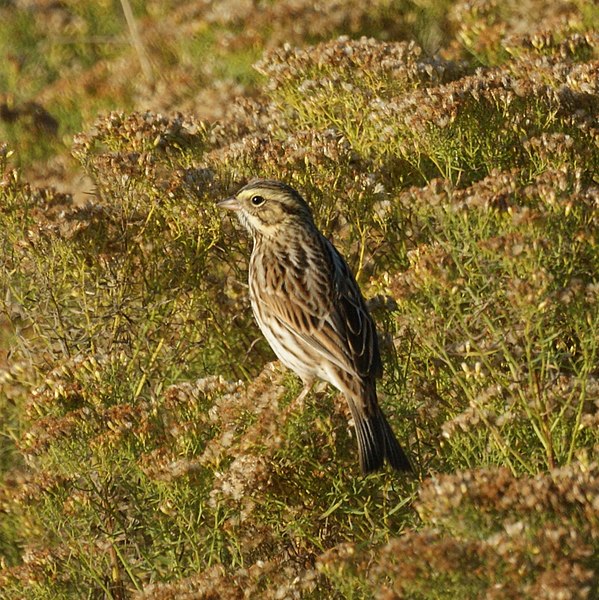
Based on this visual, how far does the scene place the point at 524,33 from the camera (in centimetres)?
1082

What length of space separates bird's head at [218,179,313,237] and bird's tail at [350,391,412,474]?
5.71 ft

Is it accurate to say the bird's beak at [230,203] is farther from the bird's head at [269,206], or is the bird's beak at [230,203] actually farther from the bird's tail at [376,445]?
the bird's tail at [376,445]

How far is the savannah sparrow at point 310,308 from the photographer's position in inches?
269

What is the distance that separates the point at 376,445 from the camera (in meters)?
6.60

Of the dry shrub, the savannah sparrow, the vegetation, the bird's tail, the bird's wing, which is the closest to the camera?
the dry shrub

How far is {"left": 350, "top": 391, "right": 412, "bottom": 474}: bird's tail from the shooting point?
6559 mm

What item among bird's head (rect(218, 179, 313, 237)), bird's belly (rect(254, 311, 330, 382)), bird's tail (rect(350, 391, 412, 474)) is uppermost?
bird's head (rect(218, 179, 313, 237))

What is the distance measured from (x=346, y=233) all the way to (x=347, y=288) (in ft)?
4.52

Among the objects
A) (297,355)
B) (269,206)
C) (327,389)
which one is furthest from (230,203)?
(327,389)

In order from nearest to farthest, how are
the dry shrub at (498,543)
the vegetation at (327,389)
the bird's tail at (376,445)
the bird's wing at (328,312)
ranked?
the dry shrub at (498,543)
the vegetation at (327,389)
the bird's tail at (376,445)
the bird's wing at (328,312)

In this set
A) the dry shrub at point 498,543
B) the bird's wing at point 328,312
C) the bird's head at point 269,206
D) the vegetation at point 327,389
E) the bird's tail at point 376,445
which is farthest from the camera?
the bird's head at point 269,206

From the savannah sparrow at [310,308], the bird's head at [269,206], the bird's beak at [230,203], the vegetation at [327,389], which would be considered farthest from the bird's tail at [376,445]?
the bird's beak at [230,203]

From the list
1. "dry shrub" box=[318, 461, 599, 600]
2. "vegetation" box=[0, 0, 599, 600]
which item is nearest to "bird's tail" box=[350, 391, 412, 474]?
"vegetation" box=[0, 0, 599, 600]

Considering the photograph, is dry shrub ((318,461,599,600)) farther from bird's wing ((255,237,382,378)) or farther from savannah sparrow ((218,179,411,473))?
bird's wing ((255,237,382,378))
